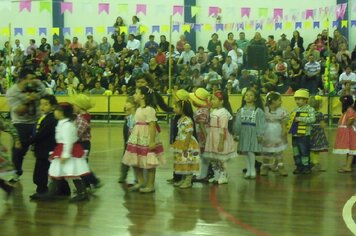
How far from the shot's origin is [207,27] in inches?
931

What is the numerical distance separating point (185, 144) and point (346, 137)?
9.94 ft

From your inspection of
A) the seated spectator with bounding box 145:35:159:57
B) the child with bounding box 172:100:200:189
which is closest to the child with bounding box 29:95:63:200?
the child with bounding box 172:100:200:189

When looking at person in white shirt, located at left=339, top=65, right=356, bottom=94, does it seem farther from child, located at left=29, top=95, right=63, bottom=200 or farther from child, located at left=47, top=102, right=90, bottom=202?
child, located at left=47, top=102, right=90, bottom=202

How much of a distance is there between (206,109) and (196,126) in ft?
0.95

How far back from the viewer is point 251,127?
9703mm

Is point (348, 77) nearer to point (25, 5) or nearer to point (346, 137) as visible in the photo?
point (346, 137)

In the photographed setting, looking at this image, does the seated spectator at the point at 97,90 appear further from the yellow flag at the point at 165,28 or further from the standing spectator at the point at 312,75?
the standing spectator at the point at 312,75

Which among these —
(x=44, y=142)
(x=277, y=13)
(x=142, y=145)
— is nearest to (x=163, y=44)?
(x=277, y=13)

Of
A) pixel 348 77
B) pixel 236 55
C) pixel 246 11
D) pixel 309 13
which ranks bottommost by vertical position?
pixel 348 77

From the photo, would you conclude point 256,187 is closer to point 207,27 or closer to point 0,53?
point 207,27

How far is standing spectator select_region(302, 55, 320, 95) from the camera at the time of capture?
19734 millimetres

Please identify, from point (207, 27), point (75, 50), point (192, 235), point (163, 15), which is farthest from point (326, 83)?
point (192, 235)

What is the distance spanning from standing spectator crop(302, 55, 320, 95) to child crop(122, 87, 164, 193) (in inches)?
482

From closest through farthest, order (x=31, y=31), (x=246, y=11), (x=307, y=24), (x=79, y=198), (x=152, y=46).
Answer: (x=79, y=198) → (x=307, y=24) → (x=152, y=46) → (x=246, y=11) → (x=31, y=31)
